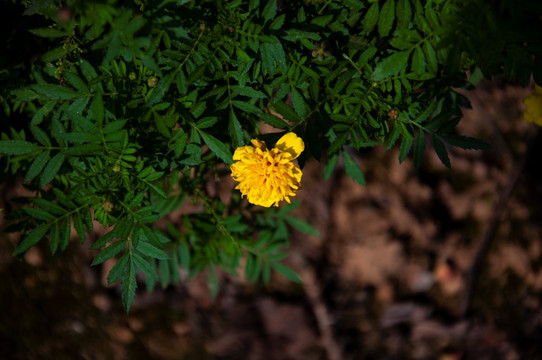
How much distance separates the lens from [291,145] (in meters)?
1.31

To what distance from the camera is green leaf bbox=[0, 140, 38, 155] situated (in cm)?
135

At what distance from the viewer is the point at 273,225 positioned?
83.4 inches

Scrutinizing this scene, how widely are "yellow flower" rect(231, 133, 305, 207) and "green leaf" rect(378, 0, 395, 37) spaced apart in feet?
1.40

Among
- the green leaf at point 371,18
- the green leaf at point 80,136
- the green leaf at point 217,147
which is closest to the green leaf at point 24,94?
the green leaf at point 80,136

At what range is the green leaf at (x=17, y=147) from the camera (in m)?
1.35

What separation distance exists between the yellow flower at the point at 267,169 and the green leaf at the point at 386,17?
425mm

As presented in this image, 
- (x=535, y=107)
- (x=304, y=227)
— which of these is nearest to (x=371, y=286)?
(x=304, y=227)

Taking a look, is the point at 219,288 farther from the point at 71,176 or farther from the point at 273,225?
the point at 71,176

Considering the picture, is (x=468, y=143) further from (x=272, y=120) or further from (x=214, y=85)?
(x=214, y=85)

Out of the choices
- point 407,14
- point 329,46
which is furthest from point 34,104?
point 407,14

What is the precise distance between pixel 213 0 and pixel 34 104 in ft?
2.77

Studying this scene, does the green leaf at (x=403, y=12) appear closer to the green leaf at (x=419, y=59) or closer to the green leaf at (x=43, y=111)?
the green leaf at (x=419, y=59)

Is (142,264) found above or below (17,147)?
below

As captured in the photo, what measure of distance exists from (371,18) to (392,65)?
160mm
